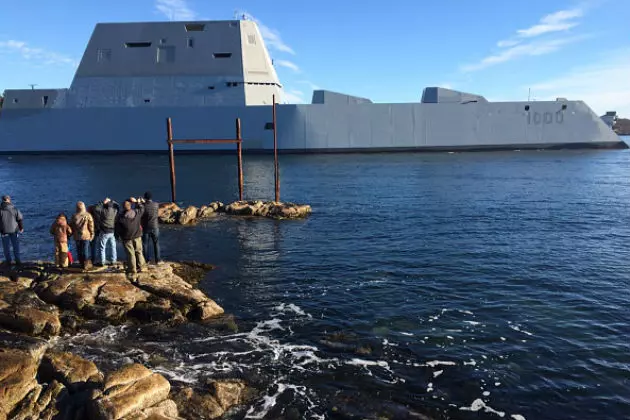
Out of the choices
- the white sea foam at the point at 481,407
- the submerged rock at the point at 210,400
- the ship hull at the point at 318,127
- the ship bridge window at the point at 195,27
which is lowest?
the white sea foam at the point at 481,407

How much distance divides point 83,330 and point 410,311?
6.37 m

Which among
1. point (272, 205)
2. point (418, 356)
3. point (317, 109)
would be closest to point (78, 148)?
point (317, 109)

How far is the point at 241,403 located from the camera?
6.17 meters

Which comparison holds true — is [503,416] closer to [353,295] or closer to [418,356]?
[418,356]

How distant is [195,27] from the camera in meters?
48.8

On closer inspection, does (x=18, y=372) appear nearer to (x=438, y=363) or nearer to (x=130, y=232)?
(x=130, y=232)

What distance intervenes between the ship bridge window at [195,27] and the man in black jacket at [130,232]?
1729 inches

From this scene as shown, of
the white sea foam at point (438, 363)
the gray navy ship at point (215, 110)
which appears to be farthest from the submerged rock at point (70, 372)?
the gray navy ship at point (215, 110)

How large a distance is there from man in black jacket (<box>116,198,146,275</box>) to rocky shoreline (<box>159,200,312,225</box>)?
8.49 meters

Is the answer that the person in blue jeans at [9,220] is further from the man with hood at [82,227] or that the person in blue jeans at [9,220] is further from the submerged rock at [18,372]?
the submerged rock at [18,372]

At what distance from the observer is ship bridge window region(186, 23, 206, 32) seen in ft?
159

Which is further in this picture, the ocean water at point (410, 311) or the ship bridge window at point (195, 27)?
the ship bridge window at point (195, 27)

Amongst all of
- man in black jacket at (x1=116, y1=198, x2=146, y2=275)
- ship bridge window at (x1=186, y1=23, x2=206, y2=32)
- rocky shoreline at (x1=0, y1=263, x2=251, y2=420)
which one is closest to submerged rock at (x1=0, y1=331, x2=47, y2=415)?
rocky shoreline at (x1=0, y1=263, x2=251, y2=420)

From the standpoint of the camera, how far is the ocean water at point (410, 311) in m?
6.50
